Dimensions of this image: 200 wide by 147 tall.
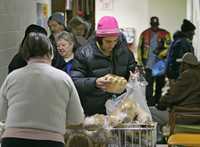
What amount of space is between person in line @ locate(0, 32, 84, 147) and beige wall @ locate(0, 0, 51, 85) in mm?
1727

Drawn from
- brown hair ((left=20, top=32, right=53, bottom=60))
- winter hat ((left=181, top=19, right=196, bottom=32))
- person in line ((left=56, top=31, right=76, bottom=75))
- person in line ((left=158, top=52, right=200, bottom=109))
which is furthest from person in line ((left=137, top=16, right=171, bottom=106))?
brown hair ((left=20, top=32, right=53, bottom=60))

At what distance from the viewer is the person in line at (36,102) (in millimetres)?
2391

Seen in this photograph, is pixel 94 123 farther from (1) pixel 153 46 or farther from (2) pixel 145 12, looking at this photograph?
(2) pixel 145 12

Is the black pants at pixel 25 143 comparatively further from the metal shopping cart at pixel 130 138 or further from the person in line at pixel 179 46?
the person in line at pixel 179 46

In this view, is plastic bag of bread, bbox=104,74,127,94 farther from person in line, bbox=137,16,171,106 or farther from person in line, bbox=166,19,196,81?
person in line, bbox=137,16,171,106

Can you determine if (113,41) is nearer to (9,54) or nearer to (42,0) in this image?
(9,54)

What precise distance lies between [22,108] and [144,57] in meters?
6.21

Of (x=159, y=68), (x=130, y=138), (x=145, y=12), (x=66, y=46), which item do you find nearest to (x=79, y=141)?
(x=130, y=138)

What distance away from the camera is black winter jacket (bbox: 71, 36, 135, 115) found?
3.21 metres

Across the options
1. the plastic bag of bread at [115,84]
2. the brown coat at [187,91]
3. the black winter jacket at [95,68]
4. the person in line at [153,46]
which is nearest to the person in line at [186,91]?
the brown coat at [187,91]

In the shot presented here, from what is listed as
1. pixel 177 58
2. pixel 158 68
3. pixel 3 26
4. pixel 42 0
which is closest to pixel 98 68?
pixel 3 26

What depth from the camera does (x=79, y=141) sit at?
2.57 metres

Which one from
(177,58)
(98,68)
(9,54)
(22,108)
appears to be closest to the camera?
(22,108)

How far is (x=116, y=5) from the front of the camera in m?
10.0
